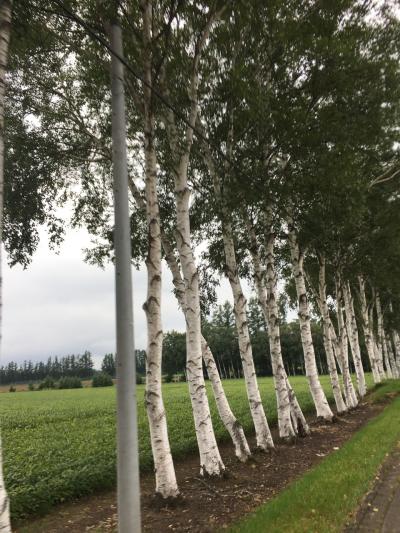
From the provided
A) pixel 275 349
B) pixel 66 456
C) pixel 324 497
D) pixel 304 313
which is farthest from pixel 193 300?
pixel 304 313

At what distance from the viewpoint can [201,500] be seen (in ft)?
26.8

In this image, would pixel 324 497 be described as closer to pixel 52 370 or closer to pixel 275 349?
pixel 275 349

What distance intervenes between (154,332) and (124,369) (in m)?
3.23

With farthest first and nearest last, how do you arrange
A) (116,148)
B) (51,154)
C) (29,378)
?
(29,378) < (51,154) < (116,148)

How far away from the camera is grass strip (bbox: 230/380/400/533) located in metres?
6.15

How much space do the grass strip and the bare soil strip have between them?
65 centimetres

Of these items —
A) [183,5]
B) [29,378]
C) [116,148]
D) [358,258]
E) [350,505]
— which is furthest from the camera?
[29,378]

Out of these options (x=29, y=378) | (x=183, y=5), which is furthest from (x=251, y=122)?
(x=29, y=378)

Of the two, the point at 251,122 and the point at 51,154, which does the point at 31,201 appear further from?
the point at 251,122

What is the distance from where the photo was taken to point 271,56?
11773mm

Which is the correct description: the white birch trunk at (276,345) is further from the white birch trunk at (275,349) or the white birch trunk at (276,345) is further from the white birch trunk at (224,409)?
the white birch trunk at (224,409)

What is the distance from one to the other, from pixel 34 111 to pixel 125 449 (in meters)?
9.19

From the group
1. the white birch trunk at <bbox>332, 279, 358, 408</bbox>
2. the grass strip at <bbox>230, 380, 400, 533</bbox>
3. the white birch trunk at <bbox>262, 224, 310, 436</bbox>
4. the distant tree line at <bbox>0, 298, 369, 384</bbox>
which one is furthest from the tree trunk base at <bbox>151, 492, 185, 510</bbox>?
the distant tree line at <bbox>0, 298, 369, 384</bbox>

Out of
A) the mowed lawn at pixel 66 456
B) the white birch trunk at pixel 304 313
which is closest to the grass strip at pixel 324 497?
the mowed lawn at pixel 66 456
